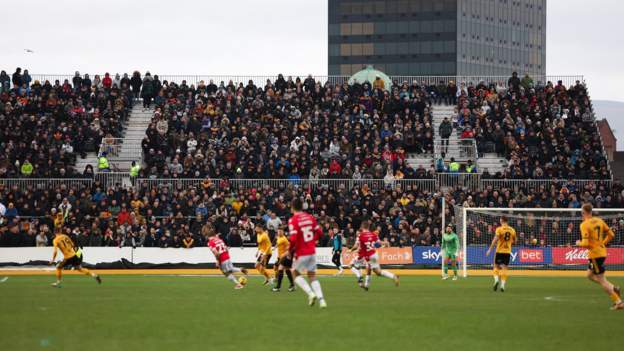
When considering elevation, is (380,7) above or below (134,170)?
above

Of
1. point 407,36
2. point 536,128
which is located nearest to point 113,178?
point 536,128

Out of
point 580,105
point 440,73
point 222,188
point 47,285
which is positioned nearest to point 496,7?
point 440,73

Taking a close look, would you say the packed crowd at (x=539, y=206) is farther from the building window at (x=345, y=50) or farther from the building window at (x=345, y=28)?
the building window at (x=345, y=50)

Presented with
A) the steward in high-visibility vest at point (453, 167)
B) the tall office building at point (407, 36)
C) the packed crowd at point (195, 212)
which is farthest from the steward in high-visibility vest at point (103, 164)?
the tall office building at point (407, 36)

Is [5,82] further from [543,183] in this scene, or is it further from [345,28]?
[345,28]

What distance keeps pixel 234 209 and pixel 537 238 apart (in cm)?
1364

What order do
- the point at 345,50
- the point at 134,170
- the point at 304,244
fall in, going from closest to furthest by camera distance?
the point at 304,244
the point at 134,170
the point at 345,50

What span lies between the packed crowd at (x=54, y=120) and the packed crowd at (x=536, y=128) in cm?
2017

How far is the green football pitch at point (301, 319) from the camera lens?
45.3 ft

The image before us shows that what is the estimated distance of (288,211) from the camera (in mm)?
42562

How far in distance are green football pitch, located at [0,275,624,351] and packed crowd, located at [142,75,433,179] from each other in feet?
66.2

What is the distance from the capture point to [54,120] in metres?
51.5

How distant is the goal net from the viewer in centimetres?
3944

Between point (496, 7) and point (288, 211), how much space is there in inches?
4635
